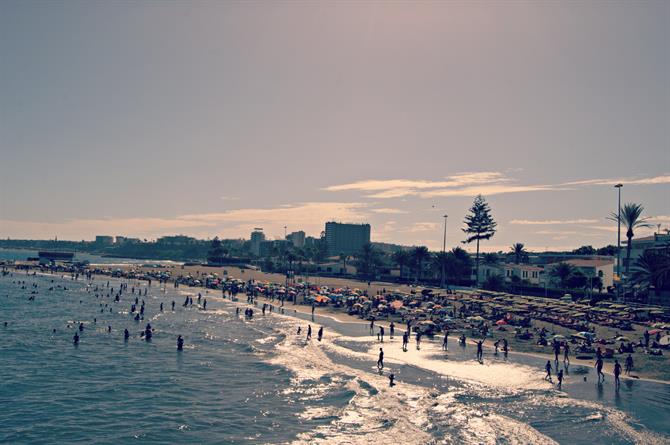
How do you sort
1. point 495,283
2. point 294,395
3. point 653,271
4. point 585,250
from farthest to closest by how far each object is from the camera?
1. point 585,250
2. point 495,283
3. point 653,271
4. point 294,395

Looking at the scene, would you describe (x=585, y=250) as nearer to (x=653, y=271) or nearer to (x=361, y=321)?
(x=653, y=271)

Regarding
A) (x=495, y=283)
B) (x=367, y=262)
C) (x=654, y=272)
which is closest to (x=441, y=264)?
(x=495, y=283)

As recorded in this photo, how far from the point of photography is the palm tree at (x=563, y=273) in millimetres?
85438

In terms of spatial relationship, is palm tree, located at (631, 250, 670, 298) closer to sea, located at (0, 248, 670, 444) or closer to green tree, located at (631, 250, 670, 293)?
green tree, located at (631, 250, 670, 293)

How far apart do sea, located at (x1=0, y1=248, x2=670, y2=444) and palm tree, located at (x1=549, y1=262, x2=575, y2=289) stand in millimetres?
46513

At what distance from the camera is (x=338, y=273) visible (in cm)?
14012

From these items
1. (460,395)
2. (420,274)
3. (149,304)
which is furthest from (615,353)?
(420,274)

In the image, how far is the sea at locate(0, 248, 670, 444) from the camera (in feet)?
77.5

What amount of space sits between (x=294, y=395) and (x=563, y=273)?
6976 centimetres

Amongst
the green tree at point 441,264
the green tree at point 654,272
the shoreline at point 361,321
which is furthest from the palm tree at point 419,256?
the green tree at point 654,272

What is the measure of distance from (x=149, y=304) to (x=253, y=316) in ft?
70.6

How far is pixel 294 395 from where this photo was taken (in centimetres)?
2998

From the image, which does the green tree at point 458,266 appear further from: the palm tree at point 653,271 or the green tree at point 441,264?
the palm tree at point 653,271

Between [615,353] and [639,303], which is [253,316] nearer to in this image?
[615,353]
